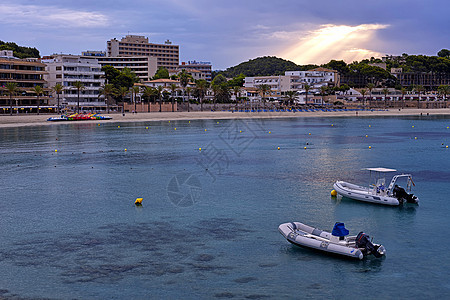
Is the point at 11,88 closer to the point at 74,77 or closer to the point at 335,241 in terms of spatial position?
the point at 74,77

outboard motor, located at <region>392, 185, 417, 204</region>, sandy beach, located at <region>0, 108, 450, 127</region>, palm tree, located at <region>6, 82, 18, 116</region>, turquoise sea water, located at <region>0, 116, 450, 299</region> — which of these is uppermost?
palm tree, located at <region>6, 82, 18, 116</region>

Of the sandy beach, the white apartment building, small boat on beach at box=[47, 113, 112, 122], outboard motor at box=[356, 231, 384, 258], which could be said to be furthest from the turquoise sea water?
the white apartment building

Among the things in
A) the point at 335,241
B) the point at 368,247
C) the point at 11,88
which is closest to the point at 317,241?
the point at 335,241

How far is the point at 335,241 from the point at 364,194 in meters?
11.6

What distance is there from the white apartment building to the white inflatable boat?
489 ft

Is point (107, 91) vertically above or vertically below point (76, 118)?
above

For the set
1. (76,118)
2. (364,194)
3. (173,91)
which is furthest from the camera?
(173,91)

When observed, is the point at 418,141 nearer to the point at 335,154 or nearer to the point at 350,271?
the point at 335,154

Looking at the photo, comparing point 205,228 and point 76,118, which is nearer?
point 205,228

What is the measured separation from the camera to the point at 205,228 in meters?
30.5

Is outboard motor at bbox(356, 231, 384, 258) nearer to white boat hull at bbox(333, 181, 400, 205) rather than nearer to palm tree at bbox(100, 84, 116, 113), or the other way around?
white boat hull at bbox(333, 181, 400, 205)

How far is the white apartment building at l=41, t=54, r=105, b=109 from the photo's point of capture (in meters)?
166

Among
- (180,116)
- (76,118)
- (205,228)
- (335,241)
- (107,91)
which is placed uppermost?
(107,91)

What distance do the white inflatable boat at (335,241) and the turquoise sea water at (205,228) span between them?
0.51 metres
